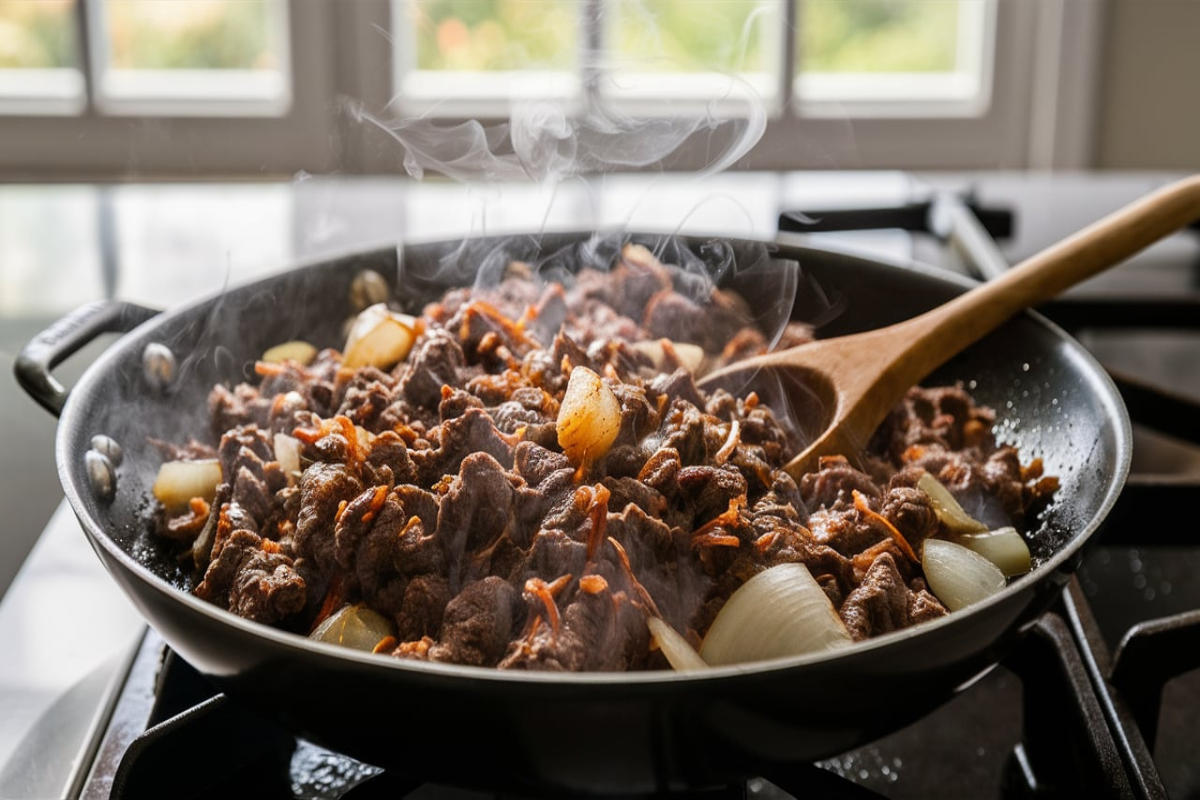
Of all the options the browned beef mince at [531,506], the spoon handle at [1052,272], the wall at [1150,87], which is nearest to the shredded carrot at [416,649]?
the browned beef mince at [531,506]

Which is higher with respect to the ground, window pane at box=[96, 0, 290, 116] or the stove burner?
window pane at box=[96, 0, 290, 116]

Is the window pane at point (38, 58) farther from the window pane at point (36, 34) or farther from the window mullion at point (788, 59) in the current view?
the window mullion at point (788, 59)

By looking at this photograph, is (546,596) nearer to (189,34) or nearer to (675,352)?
(675,352)

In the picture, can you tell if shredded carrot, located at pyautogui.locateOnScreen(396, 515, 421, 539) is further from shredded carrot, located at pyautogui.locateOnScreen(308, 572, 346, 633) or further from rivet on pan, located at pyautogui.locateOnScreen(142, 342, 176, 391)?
rivet on pan, located at pyautogui.locateOnScreen(142, 342, 176, 391)

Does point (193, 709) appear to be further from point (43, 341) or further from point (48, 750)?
point (43, 341)

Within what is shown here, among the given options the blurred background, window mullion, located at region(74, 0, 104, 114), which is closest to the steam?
the blurred background

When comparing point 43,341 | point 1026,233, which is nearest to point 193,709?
point 43,341
